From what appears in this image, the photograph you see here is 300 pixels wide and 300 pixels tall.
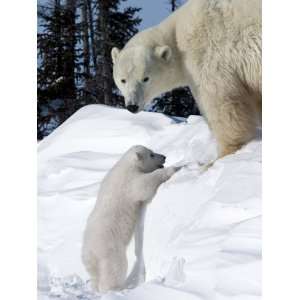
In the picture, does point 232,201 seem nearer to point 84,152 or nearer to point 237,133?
point 237,133

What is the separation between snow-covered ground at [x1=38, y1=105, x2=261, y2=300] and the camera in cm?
299

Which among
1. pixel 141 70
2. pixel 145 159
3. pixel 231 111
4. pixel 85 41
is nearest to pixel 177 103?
pixel 145 159

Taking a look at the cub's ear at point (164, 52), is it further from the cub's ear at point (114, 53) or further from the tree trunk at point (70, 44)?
the tree trunk at point (70, 44)

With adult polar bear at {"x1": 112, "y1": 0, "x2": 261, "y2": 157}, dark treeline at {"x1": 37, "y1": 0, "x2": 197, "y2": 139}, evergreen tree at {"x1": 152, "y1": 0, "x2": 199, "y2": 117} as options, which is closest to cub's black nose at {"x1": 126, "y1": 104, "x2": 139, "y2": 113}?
adult polar bear at {"x1": 112, "y1": 0, "x2": 261, "y2": 157}

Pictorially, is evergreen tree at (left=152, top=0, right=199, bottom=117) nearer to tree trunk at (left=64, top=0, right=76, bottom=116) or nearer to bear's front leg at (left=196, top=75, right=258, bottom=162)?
bear's front leg at (left=196, top=75, right=258, bottom=162)

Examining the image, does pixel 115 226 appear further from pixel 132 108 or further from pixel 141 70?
pixel 141 70

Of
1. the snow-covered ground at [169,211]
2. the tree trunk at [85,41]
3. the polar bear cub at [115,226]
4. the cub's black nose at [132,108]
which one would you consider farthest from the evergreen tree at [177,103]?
the tree trunk at [85,41]

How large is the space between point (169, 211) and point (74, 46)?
1.36 metres

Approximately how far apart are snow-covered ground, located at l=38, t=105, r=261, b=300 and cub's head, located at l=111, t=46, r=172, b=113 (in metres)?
0.70

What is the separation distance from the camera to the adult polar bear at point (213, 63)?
180 inches

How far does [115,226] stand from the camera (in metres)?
4.83

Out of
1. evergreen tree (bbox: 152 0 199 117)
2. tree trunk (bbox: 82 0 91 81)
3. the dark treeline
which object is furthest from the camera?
evergreen tree (bbox: 152 0 199 117)
